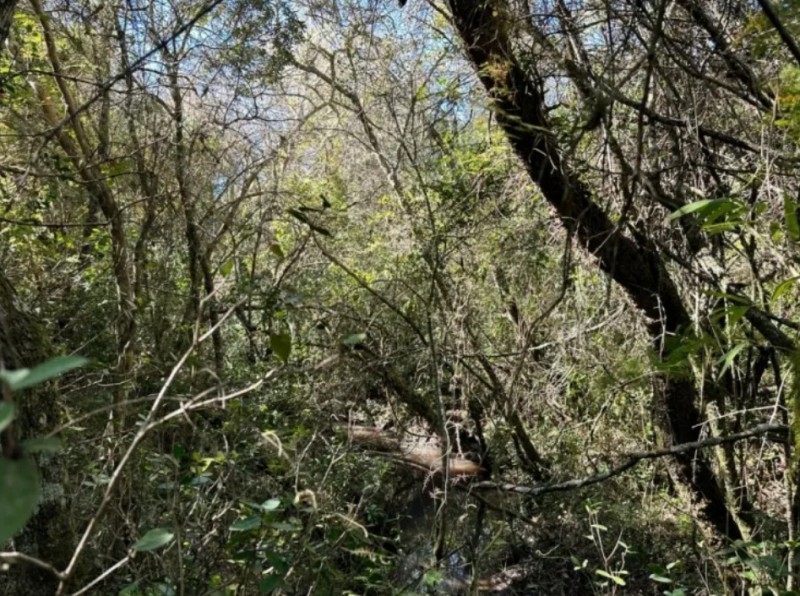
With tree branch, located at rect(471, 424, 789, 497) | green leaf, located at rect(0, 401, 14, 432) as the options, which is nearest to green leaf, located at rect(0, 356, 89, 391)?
green leaf, located at rect(0, 401, 14, 432)

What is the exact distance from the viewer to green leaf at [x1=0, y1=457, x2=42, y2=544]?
0.45 m

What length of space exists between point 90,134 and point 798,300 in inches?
188

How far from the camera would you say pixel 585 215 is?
3.25m

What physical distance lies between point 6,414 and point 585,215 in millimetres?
3061

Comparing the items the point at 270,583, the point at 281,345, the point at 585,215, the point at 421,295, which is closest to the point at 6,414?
the point at 281,345

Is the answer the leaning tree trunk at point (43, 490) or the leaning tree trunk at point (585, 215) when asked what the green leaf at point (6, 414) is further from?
the leaning tree trunk at point (585, 215)

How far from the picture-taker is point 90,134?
512 cm

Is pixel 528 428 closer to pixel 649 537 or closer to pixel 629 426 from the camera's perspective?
pixel 629 426

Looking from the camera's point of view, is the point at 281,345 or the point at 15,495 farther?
the point at 281,345

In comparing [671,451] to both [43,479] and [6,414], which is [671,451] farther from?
[6,414]

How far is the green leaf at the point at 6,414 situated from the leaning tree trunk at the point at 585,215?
2.04m

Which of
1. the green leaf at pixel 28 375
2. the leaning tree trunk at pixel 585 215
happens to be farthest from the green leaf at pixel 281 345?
the leaning tree trunk at pixel 585 215

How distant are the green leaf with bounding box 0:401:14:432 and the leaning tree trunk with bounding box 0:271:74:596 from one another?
1.31 m

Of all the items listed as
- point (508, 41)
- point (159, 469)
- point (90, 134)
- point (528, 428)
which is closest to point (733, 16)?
point (508, 41)
